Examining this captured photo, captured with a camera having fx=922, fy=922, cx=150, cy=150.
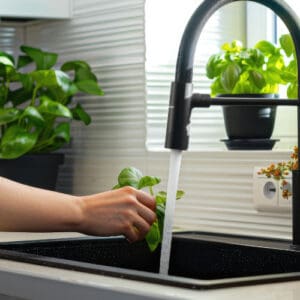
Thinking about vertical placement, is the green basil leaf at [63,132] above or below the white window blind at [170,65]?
below

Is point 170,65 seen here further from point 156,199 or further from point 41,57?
point 156,199

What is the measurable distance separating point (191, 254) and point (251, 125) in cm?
35

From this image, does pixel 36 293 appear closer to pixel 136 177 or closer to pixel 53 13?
pixel 136 177

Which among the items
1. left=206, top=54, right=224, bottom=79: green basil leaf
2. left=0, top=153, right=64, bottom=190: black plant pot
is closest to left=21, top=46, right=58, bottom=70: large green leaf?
left=0, top=153, right=64, bottom=190: black plant pot

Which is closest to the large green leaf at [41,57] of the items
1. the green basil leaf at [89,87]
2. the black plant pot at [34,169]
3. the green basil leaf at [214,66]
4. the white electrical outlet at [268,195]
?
the green basil leaf at [89,87]

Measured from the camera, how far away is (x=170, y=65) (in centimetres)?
214

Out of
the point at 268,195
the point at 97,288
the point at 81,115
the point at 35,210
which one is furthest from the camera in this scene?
the point at 81,115

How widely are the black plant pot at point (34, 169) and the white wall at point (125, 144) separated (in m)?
0.12

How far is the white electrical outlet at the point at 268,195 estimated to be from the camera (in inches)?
68.2

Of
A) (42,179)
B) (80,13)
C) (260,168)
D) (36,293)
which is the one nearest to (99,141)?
(42,179)

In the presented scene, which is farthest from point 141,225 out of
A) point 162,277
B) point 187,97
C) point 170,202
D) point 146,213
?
point 162,277

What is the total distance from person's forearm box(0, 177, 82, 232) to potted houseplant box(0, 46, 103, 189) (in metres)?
0.56

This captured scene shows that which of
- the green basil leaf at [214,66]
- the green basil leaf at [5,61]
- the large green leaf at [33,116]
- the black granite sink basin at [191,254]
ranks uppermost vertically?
the green basil leaf at [5,61]

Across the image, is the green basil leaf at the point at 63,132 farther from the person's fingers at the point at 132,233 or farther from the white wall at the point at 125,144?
the person's fingers at the point at 132,233
